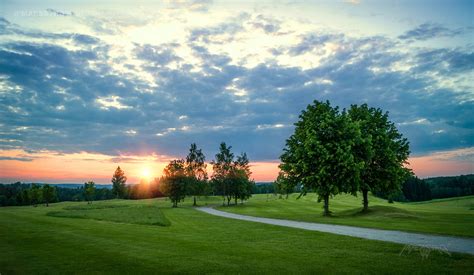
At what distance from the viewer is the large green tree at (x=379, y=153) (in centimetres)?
4934

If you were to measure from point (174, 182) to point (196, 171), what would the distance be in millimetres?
10781

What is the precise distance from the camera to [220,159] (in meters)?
102

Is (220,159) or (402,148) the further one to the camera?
(220,159)

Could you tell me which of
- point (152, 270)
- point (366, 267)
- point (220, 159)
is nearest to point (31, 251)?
point (152, 270)

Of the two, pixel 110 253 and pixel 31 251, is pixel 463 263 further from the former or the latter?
pixel 31 251

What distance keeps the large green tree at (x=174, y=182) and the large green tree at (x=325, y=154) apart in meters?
53.9

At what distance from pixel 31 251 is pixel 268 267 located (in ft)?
48.2

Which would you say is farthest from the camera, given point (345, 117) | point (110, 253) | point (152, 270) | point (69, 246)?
point (345, 117)

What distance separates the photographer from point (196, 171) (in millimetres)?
107375

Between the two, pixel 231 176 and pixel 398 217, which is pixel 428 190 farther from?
pixel 398 217

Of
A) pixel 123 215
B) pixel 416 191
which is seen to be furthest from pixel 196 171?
pixel 416 191

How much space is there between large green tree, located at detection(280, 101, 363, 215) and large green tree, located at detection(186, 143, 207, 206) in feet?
186

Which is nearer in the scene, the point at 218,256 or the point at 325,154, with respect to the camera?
the point at 218,256

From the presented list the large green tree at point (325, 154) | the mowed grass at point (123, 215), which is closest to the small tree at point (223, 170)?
the mowed grass at point (123, 215)
